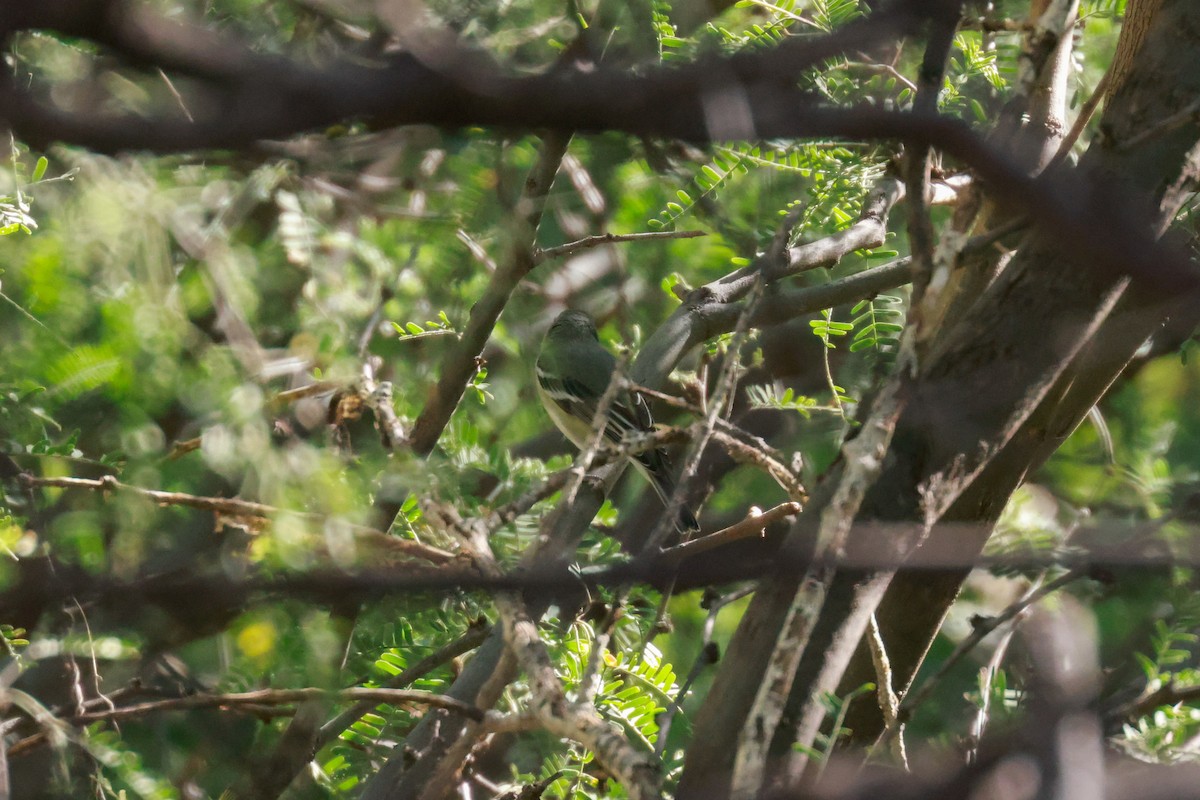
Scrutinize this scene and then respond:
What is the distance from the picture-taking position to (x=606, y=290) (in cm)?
525

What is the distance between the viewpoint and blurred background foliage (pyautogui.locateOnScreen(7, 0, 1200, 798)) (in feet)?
7.11

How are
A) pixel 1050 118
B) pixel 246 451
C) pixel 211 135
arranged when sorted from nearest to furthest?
pixel 211 135 → pixel 246 451 → pixel 1050 118

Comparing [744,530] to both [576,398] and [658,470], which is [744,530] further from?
[576,398]

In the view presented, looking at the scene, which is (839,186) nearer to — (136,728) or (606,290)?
(606,290)

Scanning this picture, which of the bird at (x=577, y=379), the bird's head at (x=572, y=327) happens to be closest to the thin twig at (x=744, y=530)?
the bird at (x=577, y=379)

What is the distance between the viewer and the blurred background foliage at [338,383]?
2168 millimetres

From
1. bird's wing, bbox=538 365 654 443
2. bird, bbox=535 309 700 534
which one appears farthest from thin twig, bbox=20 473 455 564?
bird's wing, bbox=538 365 654 443

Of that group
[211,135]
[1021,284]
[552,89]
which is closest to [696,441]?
[1021,284]

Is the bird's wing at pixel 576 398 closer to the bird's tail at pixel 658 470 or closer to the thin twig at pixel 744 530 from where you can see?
the bird's tail at pixel 658 470

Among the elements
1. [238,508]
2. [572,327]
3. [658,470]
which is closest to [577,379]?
[572,327]

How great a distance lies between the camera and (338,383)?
9.32ft

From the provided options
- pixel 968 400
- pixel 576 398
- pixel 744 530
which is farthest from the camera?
pixel 576 398

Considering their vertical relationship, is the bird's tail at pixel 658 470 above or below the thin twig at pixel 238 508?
above

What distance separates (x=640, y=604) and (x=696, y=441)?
950mm
